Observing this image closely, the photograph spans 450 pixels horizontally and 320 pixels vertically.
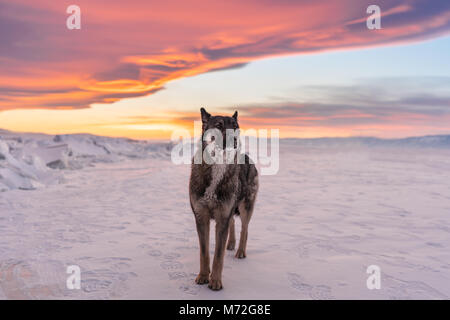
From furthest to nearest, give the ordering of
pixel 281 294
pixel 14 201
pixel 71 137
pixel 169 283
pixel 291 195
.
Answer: pixel 71 137 → pixel 291 195 → pixel 14 201 → pixel 169 283 → pixel 281 294

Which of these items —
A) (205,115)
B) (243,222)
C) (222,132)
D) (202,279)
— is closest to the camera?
(222,132)

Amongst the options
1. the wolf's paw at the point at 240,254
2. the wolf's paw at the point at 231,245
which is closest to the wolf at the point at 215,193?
the wolf's paw at the point at 240,254

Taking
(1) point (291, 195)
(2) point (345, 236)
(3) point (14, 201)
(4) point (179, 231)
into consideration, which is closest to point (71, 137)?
(3) point (14, 201)

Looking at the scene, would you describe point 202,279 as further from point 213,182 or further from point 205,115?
point 205,115

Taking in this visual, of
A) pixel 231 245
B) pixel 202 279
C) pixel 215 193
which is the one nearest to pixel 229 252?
pixel 231 245

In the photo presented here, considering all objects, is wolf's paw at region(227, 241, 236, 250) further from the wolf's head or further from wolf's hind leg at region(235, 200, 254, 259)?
the wolf's head

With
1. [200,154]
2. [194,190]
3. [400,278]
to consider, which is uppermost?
[200,154]

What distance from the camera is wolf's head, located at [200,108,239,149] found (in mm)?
4102

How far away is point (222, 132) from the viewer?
4090 mm

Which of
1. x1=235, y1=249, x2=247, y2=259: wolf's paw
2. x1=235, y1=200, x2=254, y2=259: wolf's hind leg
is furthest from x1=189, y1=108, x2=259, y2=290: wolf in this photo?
x1=235, y1=249, x2=247, y2=259: wolf's paw

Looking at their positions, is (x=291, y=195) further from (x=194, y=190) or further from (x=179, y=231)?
(x=194, y=190)

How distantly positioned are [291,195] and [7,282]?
9.46 metres

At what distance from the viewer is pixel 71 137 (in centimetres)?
3306

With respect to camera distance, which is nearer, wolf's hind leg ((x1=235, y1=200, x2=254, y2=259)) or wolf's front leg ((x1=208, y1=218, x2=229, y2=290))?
wolf's front leg ((x1=208, y1=218, x2=229, y2=290))
